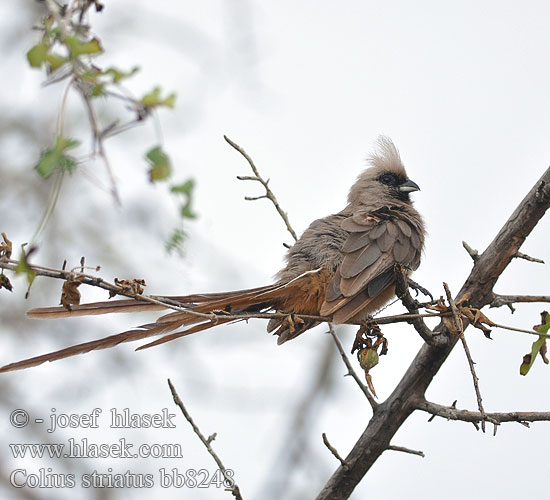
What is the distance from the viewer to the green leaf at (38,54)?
157 cm

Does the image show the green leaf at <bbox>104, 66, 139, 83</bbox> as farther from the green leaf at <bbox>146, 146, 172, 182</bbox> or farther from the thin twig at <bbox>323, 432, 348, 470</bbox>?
the thin twig at <bbox>323, 432, 348, 470</bbox>

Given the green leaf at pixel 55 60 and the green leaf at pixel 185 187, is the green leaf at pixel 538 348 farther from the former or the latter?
the green leaf at pixel 55 60

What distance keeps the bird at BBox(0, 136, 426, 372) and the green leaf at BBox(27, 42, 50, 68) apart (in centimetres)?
117

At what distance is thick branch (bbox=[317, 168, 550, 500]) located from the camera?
3170 millimetres

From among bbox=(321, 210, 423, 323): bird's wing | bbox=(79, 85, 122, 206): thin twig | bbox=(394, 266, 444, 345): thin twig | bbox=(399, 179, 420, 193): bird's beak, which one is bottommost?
bbox=(79, 85, 122, 206): thin twig

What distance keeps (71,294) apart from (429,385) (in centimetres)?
167

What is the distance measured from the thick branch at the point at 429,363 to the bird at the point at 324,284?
40 centimetres

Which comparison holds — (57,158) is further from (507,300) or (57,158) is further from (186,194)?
(507,300)

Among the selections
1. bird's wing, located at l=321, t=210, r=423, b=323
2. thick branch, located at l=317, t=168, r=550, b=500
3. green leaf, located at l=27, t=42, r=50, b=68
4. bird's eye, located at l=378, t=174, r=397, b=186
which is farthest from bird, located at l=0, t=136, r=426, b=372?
green leaf, located at l=27, t=42, r=50, b=68

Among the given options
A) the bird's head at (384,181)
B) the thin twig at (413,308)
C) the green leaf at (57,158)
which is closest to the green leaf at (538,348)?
the thin twig at (413,308)

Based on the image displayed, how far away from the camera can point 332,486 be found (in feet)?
10.5

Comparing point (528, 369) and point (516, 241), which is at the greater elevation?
point (516, 241)

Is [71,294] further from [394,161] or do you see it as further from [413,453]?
[394,161]

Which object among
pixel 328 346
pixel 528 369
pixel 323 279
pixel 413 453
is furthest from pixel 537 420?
pixel 328 346
